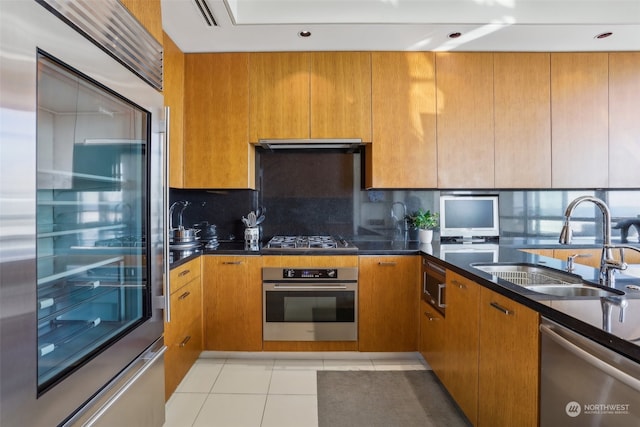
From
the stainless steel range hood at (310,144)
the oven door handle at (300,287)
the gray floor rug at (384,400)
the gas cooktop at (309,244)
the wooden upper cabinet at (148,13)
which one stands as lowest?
the gray floor rug at (384,400)

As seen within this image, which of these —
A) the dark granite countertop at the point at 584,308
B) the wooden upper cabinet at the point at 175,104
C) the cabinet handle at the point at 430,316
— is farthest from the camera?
the wooden upper cabinet at the point at 175,104

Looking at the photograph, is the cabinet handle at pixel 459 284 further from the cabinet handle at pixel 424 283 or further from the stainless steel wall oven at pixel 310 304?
the stainless steel wall oven at pixel 310 304

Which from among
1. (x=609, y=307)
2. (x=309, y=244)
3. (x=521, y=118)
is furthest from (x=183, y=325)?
(x=521, y=118)

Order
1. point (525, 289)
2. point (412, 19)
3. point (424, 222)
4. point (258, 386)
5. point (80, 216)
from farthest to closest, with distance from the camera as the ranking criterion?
point (424, 222)
point (412, 19)
point (258, 386)
point (525, 289)
point (80, 216)

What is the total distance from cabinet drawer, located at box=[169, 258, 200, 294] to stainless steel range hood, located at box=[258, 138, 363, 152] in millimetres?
1095

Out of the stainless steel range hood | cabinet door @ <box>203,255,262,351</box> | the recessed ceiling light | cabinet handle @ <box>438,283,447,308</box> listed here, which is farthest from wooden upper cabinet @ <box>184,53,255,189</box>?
the recessed ceiling light

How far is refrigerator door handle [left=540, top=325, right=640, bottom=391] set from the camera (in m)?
0.87

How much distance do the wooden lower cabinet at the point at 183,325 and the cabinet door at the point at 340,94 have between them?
4.66 ft

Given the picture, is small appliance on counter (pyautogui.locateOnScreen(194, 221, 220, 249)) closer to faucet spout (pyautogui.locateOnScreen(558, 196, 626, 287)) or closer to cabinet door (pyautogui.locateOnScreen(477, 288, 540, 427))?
cabinet door (pyautogui.locateOnScreen(477, 288, 540, 427))

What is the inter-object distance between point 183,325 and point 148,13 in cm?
173

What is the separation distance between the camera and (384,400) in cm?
215

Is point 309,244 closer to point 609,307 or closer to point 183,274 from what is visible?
point 183,274

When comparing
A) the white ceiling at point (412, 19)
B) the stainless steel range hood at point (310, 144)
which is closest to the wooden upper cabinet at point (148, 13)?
the white ceiling at point (412, 19)

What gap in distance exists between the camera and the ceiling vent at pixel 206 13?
2131 mm
